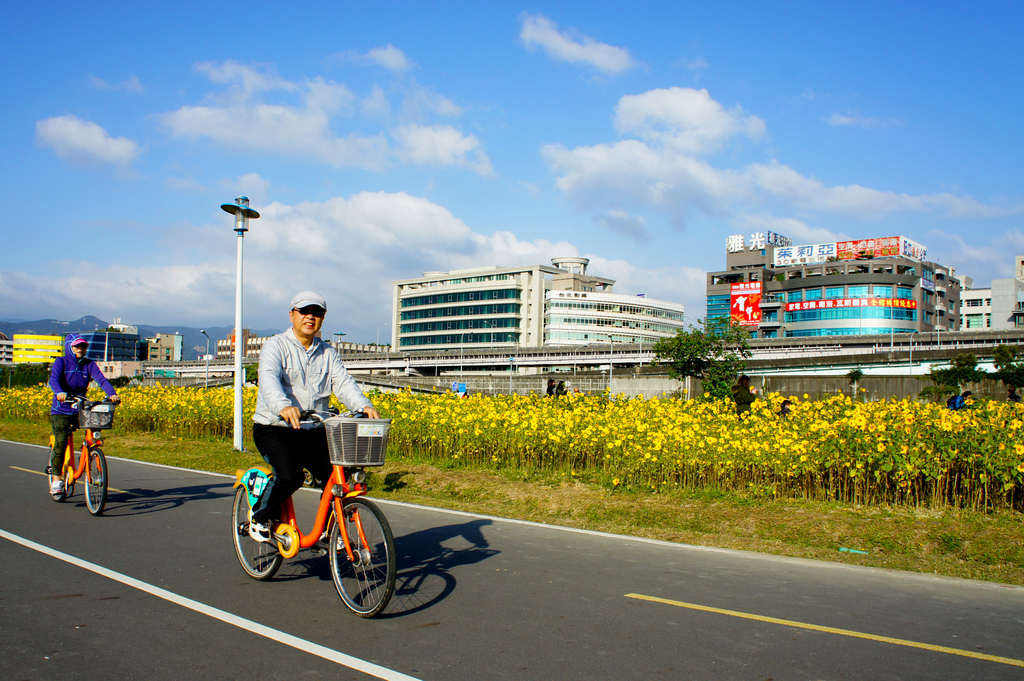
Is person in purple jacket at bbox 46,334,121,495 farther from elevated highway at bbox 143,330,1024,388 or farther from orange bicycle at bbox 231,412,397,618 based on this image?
elevated highway at bbox 143,330,1024,388

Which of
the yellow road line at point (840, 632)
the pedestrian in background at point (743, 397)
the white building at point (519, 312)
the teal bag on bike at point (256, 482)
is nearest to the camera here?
the yellow road line at point (840, 632)

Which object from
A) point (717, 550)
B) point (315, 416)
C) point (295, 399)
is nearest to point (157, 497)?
point (295, 399)

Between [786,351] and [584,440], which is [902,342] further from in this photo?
[584,440]

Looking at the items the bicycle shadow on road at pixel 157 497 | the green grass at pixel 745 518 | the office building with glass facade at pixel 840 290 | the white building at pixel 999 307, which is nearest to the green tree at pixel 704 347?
the green grass at pixel 745 518

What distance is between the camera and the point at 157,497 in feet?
32.6

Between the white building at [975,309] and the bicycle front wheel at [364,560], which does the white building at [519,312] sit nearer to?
the white building at [975,309]

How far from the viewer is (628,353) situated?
108438mm

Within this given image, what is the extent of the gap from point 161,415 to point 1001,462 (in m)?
19.3

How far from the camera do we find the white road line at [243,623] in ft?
13.3

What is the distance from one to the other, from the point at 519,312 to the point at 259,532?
438ft

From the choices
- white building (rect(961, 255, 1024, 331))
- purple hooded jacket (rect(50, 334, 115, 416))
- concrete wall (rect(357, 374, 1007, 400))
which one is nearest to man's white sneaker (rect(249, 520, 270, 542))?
purple hooded jacket (rect(50, 334, 115, 416))

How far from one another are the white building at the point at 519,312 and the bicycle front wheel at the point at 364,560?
129646 millimetres

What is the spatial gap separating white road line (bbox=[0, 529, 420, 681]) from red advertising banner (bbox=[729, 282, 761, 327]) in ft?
435

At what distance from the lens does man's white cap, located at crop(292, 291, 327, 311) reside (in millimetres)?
5625
